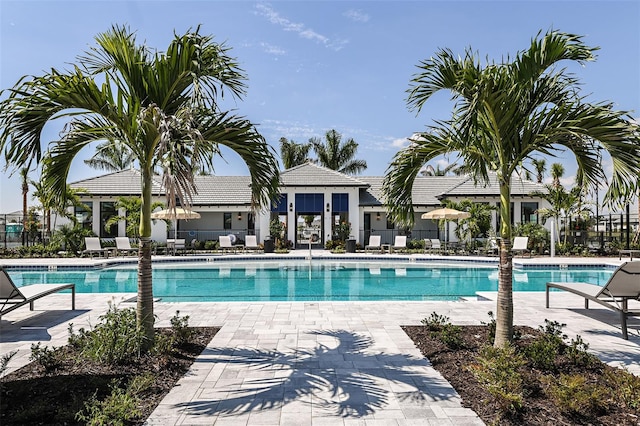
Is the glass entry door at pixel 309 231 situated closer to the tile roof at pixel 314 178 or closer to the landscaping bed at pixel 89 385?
the tile roof at pixel 314 178

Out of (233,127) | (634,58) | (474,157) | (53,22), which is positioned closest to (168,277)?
(53,22)

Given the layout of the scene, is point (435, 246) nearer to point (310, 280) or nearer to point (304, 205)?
point (304, 205)

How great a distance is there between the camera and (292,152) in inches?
1412

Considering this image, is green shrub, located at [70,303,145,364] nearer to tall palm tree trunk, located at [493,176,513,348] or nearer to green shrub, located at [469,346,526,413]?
green shrub, located at [469,346,526,413]

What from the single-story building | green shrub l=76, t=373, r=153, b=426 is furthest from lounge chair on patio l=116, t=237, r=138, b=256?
green shrub l=76, t=373, r=153, b=426

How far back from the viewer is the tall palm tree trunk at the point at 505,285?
4.88 metres

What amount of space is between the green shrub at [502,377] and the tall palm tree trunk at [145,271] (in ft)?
13.1

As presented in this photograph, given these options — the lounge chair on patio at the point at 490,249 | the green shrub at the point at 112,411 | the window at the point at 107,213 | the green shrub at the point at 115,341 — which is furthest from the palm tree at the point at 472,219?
the window at the point at 107,213

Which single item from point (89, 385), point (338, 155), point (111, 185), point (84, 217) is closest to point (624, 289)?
point (89, 385)

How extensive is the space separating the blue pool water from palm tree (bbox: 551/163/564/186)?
25.9ft

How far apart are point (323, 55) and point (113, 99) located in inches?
379

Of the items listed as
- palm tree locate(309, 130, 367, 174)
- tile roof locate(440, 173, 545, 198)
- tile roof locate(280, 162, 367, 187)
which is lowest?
tile roof locate(440, 173, 545, 198)

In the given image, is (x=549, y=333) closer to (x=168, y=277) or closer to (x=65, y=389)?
(x=65, y=389)

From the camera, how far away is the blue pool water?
36.8 feet
